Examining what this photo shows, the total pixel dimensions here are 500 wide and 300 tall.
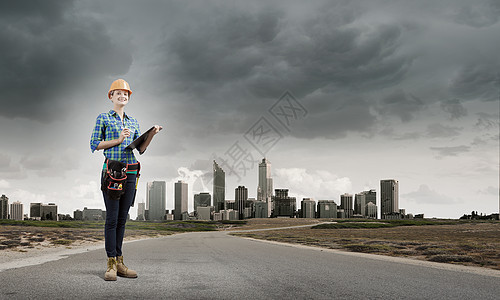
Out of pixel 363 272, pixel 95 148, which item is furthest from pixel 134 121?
pixel 363 272

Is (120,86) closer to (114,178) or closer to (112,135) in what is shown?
(112,135)

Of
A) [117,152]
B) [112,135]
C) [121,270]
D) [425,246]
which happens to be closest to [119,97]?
[112,135]

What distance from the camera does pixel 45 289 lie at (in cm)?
696

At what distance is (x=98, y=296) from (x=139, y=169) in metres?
2.31

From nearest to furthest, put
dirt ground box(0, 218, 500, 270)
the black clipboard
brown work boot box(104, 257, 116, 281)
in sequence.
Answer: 1. the black clipboard
2. brown work boot box(104, 257, 116, 281)
3. dirt ground box(0, 218, 500, 270)

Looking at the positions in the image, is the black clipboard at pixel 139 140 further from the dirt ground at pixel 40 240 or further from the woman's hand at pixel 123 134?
the dirt ground at pixel 40 240

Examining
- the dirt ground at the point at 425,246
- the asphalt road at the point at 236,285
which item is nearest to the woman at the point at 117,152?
the asphalt road at the point at 236,285

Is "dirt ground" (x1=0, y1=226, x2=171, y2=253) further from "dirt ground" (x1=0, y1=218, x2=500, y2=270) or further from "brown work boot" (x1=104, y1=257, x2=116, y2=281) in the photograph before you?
"brown work boot" (x1=104, y1=257, x2=116, y2=281)

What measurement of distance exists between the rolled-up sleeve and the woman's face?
0.40 meters

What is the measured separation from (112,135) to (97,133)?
0.86 ft

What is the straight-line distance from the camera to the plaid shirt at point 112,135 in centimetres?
734

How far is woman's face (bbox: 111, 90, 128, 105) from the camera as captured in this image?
7664 mm

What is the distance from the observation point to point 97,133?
7406 millimetres

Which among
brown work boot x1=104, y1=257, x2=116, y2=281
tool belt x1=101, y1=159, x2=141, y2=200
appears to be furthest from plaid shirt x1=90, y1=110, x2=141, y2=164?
brown work boot x1=104, y1=257, x2=116, y2=281
